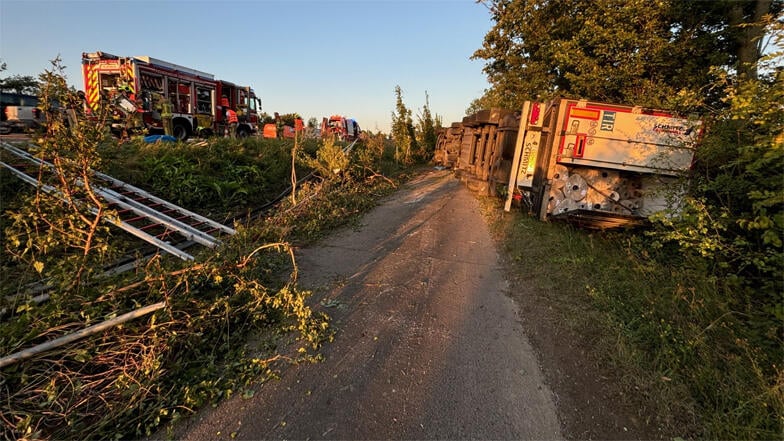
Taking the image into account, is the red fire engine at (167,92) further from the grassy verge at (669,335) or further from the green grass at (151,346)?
the grassy verge at (669,335)

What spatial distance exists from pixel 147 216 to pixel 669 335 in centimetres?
669

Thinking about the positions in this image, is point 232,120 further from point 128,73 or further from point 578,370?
point 578,370

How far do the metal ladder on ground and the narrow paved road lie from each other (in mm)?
1715

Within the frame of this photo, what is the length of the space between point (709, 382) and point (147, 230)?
22.7ft

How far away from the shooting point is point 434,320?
10.2ft

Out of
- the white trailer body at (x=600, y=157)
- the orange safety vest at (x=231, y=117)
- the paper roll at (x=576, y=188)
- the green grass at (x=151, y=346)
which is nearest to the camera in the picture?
the green grass at (x=151, y=346)

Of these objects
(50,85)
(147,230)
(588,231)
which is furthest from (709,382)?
(147,230)

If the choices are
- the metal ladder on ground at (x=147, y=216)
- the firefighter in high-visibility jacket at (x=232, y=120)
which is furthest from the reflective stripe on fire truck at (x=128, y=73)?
the metal ladder on ground at (x=147, y=216)

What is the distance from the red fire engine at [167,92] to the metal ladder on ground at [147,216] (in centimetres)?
370

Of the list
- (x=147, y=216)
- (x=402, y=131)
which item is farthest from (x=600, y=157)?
(x=402, y=131)

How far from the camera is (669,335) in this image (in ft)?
8.57

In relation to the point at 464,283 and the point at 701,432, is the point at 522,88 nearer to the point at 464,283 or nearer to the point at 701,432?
the point at 464,283

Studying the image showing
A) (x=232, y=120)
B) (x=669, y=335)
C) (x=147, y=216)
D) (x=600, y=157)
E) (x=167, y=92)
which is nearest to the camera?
(x=669, y=335)

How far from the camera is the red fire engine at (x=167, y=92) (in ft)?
36.3
